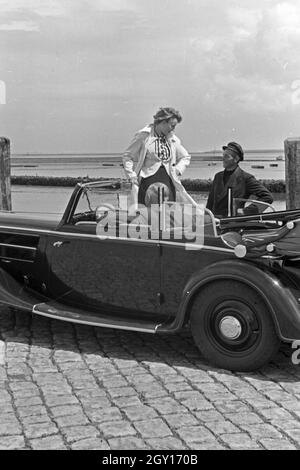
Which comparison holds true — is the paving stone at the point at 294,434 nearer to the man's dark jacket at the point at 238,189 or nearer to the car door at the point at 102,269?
the car door at the point at 102,269

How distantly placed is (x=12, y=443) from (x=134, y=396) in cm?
95

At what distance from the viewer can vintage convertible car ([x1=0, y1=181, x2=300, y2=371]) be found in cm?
444

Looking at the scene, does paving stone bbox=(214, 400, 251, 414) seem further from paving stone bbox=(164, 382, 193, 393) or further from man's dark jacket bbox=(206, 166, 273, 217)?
man's dark jacket bbox=(206, 166, 273, 217)

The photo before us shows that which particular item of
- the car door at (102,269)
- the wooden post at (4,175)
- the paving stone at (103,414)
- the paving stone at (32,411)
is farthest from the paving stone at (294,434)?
the wooden post at (4,175)

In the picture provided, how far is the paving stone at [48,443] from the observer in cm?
336

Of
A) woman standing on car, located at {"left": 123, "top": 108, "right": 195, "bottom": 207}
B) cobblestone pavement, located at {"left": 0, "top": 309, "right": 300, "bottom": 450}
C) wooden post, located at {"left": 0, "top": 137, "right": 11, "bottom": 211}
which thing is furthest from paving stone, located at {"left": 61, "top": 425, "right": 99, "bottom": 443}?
wooden post, located at {"left": 0, "top": 137, "right": 11, "bottom": 211}

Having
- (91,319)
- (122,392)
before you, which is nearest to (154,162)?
(91,319)

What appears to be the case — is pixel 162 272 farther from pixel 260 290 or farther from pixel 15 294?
pixel 15 294

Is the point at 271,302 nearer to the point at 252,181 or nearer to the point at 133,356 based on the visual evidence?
the point at 133,356

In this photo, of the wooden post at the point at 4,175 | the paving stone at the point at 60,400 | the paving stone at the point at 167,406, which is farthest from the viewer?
the wooden post at the point at 4,175

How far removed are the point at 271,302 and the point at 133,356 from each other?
1243mm

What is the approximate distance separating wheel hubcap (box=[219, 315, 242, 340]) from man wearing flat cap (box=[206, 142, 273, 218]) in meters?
2.46

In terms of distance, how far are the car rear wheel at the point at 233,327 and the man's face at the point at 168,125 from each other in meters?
2.43

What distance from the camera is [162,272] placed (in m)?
4.80
